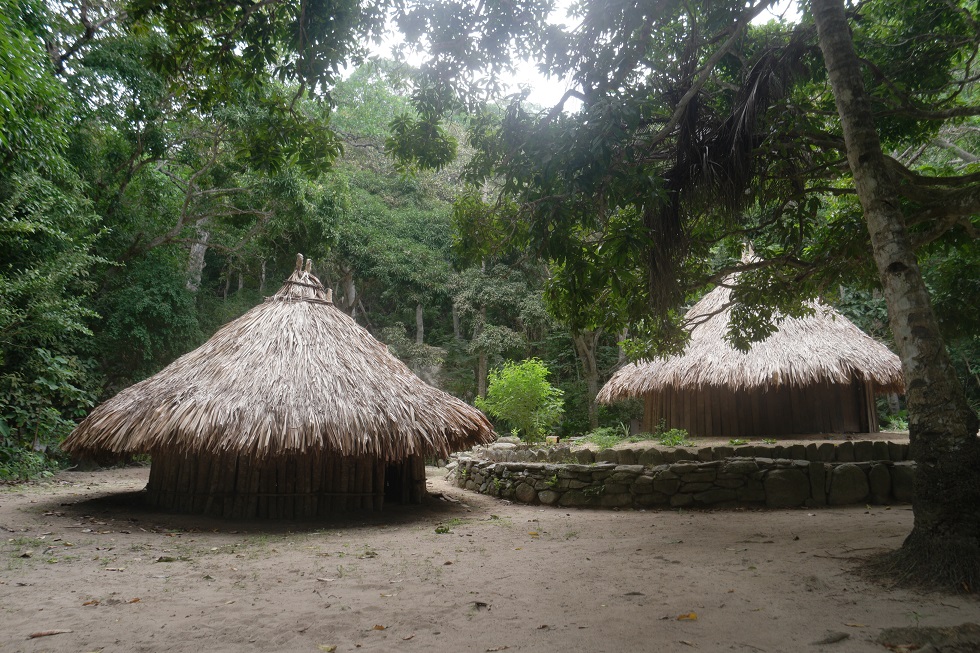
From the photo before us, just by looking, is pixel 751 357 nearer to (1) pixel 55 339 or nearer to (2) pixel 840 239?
(2) pixel 840 239

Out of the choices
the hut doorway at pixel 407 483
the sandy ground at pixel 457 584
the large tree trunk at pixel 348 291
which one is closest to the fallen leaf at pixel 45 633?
the sandy ground at pixel 457 584

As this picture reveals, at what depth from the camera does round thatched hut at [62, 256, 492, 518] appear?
6672mm

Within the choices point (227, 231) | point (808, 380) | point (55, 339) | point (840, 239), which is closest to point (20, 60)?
point (55, 339)

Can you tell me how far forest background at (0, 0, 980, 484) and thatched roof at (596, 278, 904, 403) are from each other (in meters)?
0.93

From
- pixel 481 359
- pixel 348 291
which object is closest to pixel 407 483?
pixel 481 359

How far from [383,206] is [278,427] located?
15.0 m

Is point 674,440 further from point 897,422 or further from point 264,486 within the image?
point 897,422

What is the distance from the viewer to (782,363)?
10.6 metres

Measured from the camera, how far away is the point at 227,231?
684 inches

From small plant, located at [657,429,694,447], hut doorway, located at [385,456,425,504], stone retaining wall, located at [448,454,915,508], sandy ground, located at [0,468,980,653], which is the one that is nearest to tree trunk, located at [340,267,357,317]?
hut doorway, located at [385,456,425,504]

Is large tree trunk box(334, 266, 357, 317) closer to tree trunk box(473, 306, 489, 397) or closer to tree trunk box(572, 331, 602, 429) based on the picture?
tree trunk box(473, 306, 489, 397)

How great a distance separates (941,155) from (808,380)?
11.1 meters

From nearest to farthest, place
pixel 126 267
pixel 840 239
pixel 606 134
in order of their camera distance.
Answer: pixel 606 134 → pixel 840 239 → pixel 126 267

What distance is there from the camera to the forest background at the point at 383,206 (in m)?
5.07
